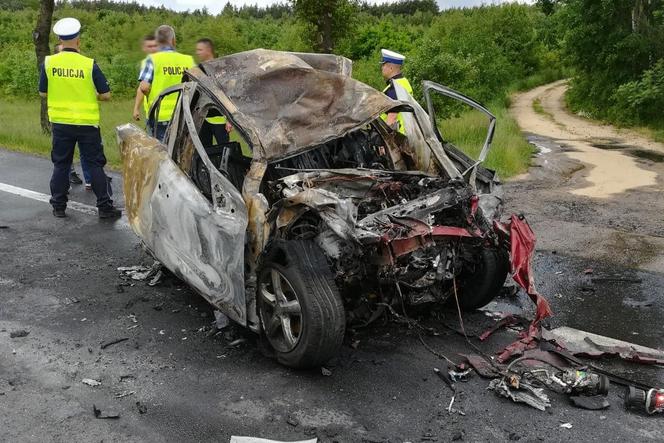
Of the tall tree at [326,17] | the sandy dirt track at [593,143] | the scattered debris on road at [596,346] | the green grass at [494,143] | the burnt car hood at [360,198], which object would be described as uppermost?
the tall tree at [326,17]

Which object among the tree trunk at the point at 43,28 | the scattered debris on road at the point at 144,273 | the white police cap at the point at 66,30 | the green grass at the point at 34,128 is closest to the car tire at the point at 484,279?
the scattered debris on road at the point at 144,273

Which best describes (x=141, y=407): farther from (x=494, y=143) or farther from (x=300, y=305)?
(x=494, y=143)

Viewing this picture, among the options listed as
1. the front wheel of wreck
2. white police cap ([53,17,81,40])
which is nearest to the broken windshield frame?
the front wheel of wreck

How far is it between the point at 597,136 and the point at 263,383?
15568 millimetres

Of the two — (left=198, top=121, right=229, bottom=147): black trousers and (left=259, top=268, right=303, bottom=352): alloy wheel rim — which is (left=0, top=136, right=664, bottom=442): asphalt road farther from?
(left=198, top=121, right=229, bottom=147): black trousers

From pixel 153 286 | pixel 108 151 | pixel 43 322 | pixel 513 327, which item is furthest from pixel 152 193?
pixel 108 151

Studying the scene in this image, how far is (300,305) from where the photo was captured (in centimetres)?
380

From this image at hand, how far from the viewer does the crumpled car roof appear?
14.6 ft

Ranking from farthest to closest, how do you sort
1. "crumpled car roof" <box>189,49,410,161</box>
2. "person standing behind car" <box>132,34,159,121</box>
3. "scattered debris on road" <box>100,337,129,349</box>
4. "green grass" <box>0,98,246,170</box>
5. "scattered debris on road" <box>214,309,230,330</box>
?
"green grass" <box>0,98,246,170</box>, "person standing behind car" <box>132,34,159,121</box>, "scattered debris on road" <box>214,309,230,330</box>, "crumpled car roof" <box>189,49,410,161</box>, "scattered debris on road" <box>100,337,129,349</box>

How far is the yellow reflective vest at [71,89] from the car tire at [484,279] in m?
4.46

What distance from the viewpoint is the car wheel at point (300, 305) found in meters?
3.75

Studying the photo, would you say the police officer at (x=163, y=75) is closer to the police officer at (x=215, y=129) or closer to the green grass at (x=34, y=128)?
the police officer at (x=215, y=129)

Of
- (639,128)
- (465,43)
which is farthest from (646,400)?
(465,43)

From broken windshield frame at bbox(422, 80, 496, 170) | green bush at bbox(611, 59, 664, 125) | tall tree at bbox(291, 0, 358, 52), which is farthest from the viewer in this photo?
tall tree at bbox(291, 0, 358, 52)
